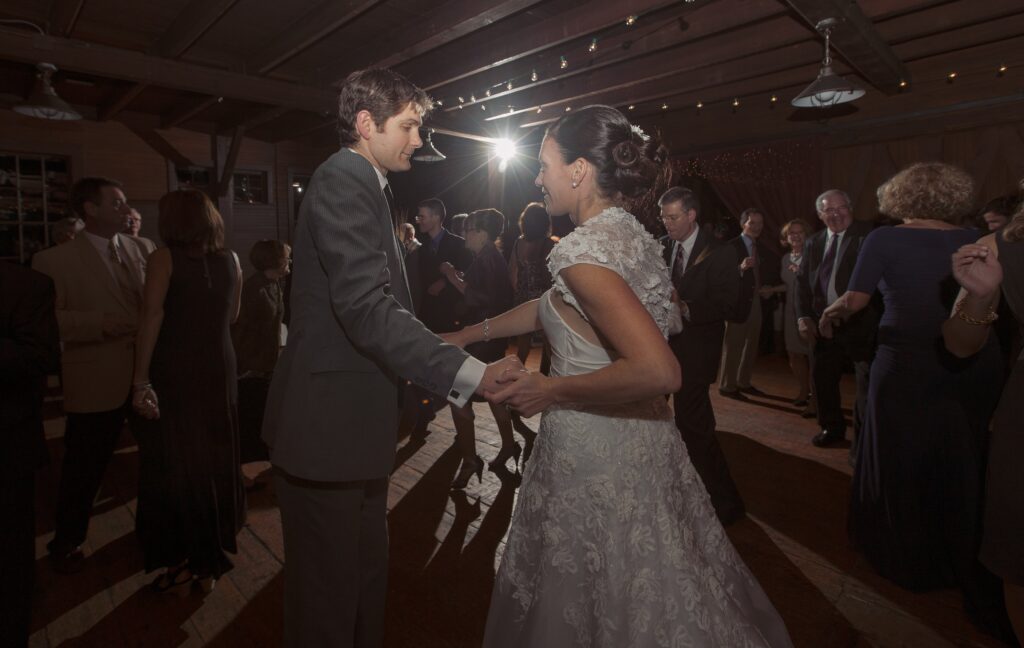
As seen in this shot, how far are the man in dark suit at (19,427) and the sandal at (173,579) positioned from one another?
686 mm

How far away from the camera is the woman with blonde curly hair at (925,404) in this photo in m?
2.37

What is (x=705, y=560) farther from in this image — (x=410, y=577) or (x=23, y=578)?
(x=23, y=578)

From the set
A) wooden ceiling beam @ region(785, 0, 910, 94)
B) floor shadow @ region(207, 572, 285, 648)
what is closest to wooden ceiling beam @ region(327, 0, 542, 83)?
wooden ceiling beam @ region(785, 0, 910, 94)

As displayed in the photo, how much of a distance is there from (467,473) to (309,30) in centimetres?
395

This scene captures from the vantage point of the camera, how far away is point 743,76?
5.96 m

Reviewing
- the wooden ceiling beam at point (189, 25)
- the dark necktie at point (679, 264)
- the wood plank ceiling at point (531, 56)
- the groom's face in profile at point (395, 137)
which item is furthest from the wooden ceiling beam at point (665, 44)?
the groom's face in profile at point (395, 137)

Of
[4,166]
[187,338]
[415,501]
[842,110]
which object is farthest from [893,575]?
[4,166]

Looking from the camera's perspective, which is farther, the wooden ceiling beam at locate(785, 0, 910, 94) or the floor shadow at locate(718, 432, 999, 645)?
the wooden ceiling beam at locate(785, 0, 910, 94)

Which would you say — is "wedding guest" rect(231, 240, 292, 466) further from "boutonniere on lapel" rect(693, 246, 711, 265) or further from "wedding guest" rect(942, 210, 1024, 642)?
"wedding guest" rect(942, 210, 1024, 642)

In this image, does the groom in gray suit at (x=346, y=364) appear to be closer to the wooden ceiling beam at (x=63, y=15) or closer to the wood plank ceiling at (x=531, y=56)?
the wood plank ceiling at (x=531, y=56)

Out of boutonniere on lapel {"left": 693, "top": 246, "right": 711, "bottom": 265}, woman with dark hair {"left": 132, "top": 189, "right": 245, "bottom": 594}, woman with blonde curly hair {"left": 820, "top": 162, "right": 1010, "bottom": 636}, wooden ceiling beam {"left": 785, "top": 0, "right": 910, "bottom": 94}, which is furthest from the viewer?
wooden ceiling beam {"left": 785, "top": 0, "right": 910, "bottom": 94}

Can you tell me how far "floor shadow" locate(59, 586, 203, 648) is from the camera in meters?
2.11

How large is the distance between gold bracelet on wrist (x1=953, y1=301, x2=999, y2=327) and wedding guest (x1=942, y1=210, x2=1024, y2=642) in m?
0.10

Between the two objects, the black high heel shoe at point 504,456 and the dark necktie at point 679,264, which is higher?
the dark necktie at point 679,264
